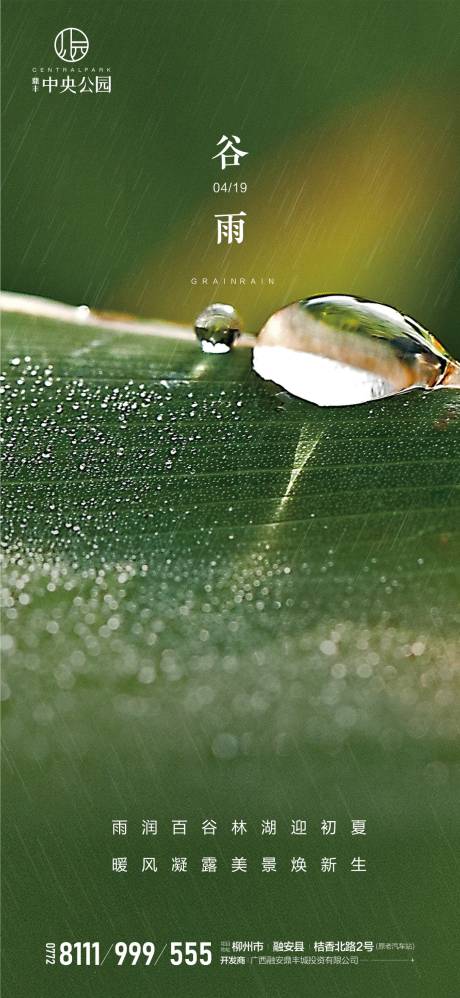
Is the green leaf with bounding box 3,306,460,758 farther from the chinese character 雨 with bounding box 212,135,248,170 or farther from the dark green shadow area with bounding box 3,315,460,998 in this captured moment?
the chinese character 雨 with bounding box 212,135,248,170

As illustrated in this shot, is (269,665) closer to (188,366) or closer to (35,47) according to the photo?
(188,366)

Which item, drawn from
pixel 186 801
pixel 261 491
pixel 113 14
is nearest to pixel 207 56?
pixel 113 14

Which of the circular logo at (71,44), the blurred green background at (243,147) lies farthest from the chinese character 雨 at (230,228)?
the circular logo at (71,44)

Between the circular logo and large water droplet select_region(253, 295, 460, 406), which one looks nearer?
large water droplet select_region(253, 295, 460, 406)

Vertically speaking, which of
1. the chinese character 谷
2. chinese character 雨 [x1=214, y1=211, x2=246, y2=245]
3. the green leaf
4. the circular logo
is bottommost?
the chinese character 谷

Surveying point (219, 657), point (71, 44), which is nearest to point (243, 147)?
point (71, 44)

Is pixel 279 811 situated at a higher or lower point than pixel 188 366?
lower

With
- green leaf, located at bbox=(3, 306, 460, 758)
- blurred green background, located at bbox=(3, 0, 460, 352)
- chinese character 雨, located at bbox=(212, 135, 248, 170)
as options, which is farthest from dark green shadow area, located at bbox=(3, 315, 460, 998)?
chinese character 雨, located at bbox=(212, 135, 248, 170)
